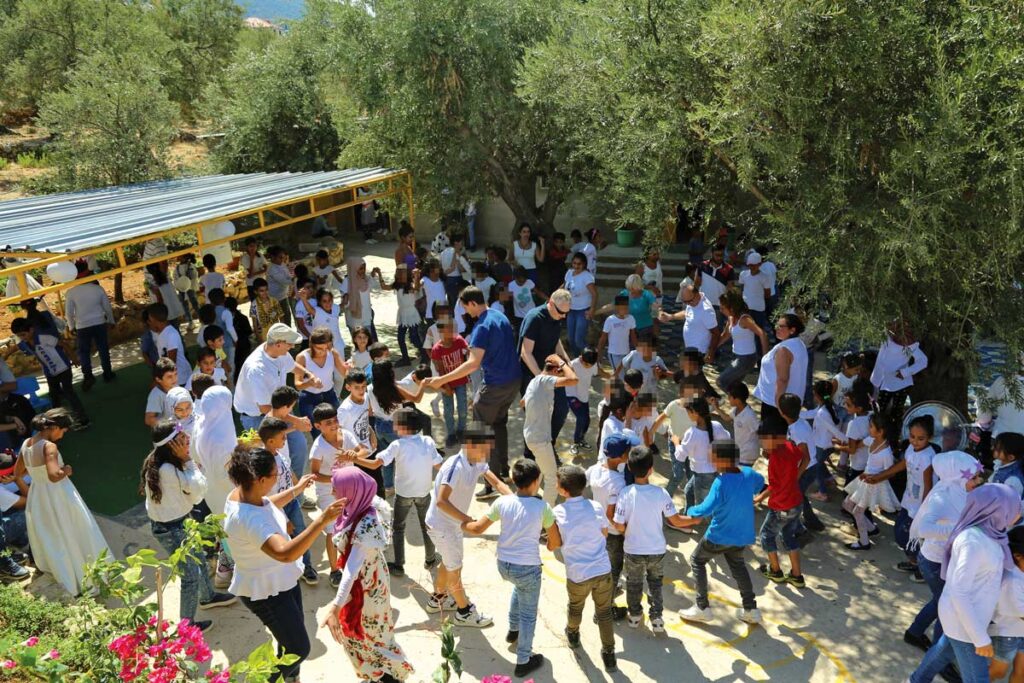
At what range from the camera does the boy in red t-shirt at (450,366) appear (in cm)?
743

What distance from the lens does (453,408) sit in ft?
27.2

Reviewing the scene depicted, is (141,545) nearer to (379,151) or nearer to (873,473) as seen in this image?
(873,473)

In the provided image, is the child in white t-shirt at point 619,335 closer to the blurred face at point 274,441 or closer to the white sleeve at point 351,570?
the blurred face at point 274,441

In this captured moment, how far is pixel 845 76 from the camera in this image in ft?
20.4

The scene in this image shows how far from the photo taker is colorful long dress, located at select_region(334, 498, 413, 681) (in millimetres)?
4324

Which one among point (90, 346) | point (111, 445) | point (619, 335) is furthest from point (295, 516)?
point (90, 346)

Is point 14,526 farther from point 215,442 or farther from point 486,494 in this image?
point 486,494

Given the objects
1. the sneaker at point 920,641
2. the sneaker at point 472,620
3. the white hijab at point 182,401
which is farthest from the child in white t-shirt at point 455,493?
the sneaker at point 920,641

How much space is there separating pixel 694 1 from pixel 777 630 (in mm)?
5914

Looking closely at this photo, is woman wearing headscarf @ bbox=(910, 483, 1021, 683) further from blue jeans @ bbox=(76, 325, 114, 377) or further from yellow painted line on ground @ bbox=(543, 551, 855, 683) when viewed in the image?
blue jeans @ bbox=(76, 325, 114, 377)

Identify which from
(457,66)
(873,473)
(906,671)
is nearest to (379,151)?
(457,66)

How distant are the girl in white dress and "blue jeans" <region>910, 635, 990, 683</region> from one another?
5603 mm

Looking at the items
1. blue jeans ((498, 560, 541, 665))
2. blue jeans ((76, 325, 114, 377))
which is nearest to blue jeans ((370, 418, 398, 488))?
blue jeans ((498, 560, 541, 665))

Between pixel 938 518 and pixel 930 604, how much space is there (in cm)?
61
